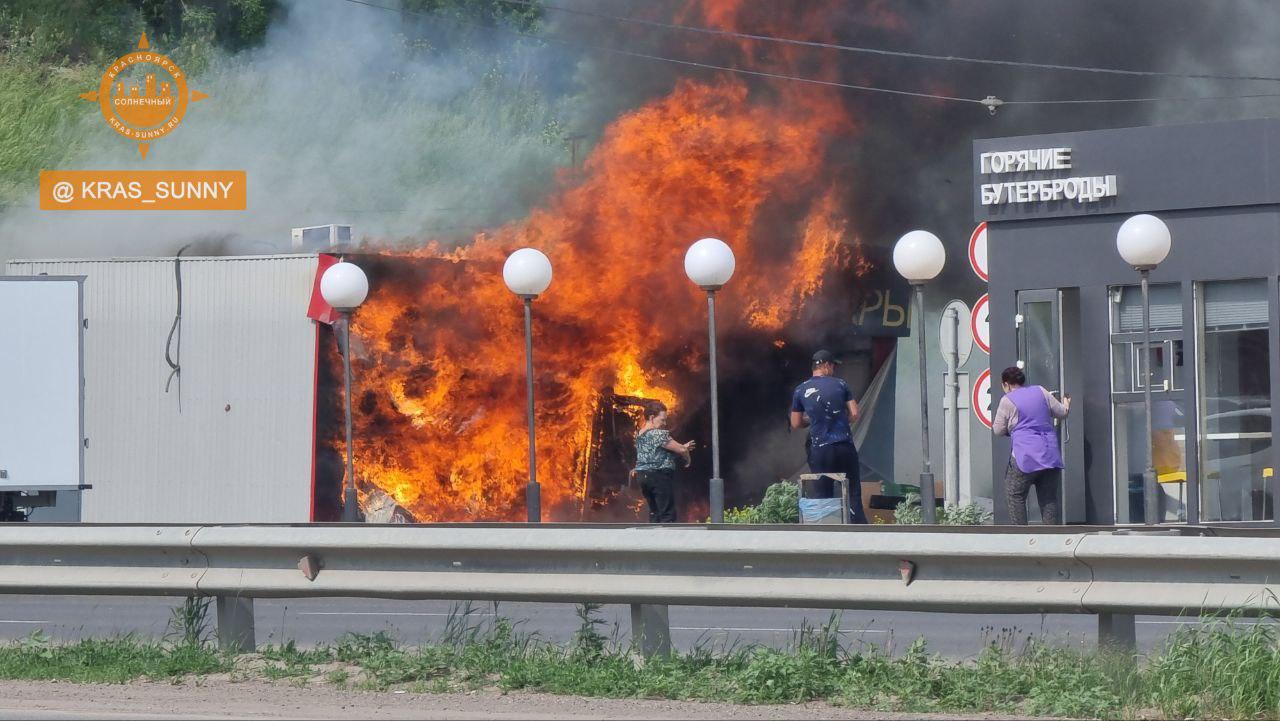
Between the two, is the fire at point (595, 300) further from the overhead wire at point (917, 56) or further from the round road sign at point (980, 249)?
the round road sign at point (980, 249)

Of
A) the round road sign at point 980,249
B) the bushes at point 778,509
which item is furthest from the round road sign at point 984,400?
the bushes at point 778,509

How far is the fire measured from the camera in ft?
69.3

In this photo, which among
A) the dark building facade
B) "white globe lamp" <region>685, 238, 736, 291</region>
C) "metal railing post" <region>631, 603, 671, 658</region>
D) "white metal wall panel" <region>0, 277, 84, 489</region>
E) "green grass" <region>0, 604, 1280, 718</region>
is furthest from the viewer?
"white metal wall panel" <region>0, 277, 84, 489</region>

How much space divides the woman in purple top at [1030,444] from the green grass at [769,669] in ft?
18.5

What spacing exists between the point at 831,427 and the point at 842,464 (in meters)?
0.36

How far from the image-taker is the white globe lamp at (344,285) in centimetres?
1666

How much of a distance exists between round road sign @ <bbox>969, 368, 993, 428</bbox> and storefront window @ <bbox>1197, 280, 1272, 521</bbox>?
6.97ft

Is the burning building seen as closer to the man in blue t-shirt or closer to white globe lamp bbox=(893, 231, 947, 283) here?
white globe lamp bbox=(893, 231, 947, 283)

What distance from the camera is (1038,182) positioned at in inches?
701

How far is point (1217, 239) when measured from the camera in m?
16.8

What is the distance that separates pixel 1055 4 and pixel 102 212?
1902 cm

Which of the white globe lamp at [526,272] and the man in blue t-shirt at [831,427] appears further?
the white globe lamp at [526,272]

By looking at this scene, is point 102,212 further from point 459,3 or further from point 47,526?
point 47,526

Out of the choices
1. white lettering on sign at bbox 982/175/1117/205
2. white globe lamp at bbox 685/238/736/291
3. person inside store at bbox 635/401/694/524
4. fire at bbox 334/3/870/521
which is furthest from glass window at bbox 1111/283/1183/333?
fire at bbox 334/3/870/521
